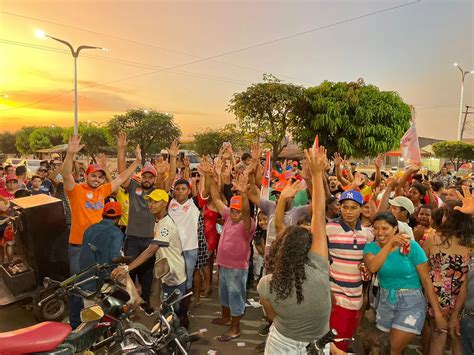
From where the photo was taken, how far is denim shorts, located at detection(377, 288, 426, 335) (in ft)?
10.3

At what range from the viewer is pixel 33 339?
2.55 m

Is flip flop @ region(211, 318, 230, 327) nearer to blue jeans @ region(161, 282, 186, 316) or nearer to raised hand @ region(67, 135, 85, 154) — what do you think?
blue jeans @ region(161, 282, 186, 316)

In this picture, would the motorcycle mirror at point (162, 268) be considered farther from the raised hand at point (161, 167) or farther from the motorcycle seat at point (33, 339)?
the raised hand at point (161, 167)

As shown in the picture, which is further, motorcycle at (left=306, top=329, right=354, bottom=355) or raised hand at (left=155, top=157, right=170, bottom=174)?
raised hand at (left=155, top=157, right=170, bottom=174)

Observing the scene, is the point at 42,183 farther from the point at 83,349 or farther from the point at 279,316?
the point at 279,316

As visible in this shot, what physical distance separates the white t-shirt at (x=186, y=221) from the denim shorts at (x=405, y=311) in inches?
93.0

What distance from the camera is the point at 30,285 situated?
4.84 meters

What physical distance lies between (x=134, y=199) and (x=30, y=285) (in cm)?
177

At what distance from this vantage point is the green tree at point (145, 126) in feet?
127

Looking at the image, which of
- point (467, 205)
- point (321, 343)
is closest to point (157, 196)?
point (321, 343)

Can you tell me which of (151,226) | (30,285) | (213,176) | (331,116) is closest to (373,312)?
(213,176)

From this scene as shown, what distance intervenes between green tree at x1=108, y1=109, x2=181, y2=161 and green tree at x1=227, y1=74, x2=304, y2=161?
21.0 m

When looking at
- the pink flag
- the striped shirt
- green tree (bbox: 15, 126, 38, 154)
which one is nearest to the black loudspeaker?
the striped shirt

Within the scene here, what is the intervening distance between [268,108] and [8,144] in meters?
84.7
